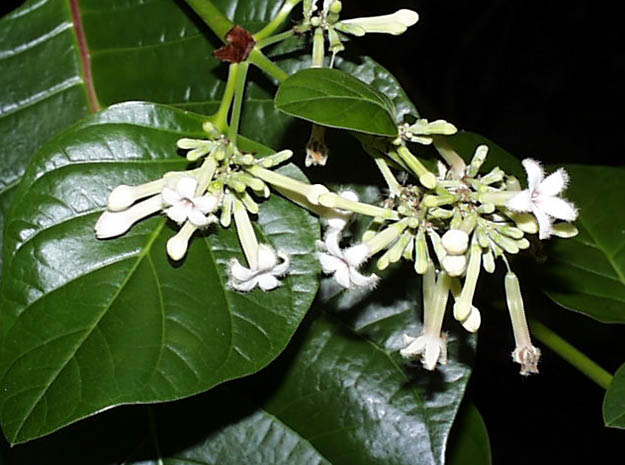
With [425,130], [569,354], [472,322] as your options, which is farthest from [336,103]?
[569,354]

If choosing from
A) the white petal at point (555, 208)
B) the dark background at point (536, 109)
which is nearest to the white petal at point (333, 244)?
the white petal at point (555, 208)

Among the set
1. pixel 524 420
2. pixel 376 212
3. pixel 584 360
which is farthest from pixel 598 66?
pixel 376 212

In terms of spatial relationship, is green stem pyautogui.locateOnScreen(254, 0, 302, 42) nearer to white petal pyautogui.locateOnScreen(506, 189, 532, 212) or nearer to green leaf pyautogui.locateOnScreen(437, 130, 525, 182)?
green leaf pyautogui.locateOnScreen(437, 130, 525, 182)

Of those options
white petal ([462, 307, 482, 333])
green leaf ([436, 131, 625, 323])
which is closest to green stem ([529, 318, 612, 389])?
green leaf ([436, 131, 625, 323])

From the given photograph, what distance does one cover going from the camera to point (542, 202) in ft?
4.43

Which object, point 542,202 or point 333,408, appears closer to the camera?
point 542,202

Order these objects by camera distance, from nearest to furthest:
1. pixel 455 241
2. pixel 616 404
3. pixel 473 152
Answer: pixel 455 241, pixel 616 404, pixel 473 152

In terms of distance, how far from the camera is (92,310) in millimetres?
1464

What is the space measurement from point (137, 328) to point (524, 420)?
305 cm

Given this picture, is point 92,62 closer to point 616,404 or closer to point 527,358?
point 527,358

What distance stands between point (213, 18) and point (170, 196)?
1.55 ft

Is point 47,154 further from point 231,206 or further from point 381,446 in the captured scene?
point 381,446

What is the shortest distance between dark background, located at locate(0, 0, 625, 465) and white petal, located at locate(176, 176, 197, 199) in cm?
238

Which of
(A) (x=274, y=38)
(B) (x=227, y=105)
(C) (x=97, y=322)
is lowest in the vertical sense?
(C) (x=97, y=322)
